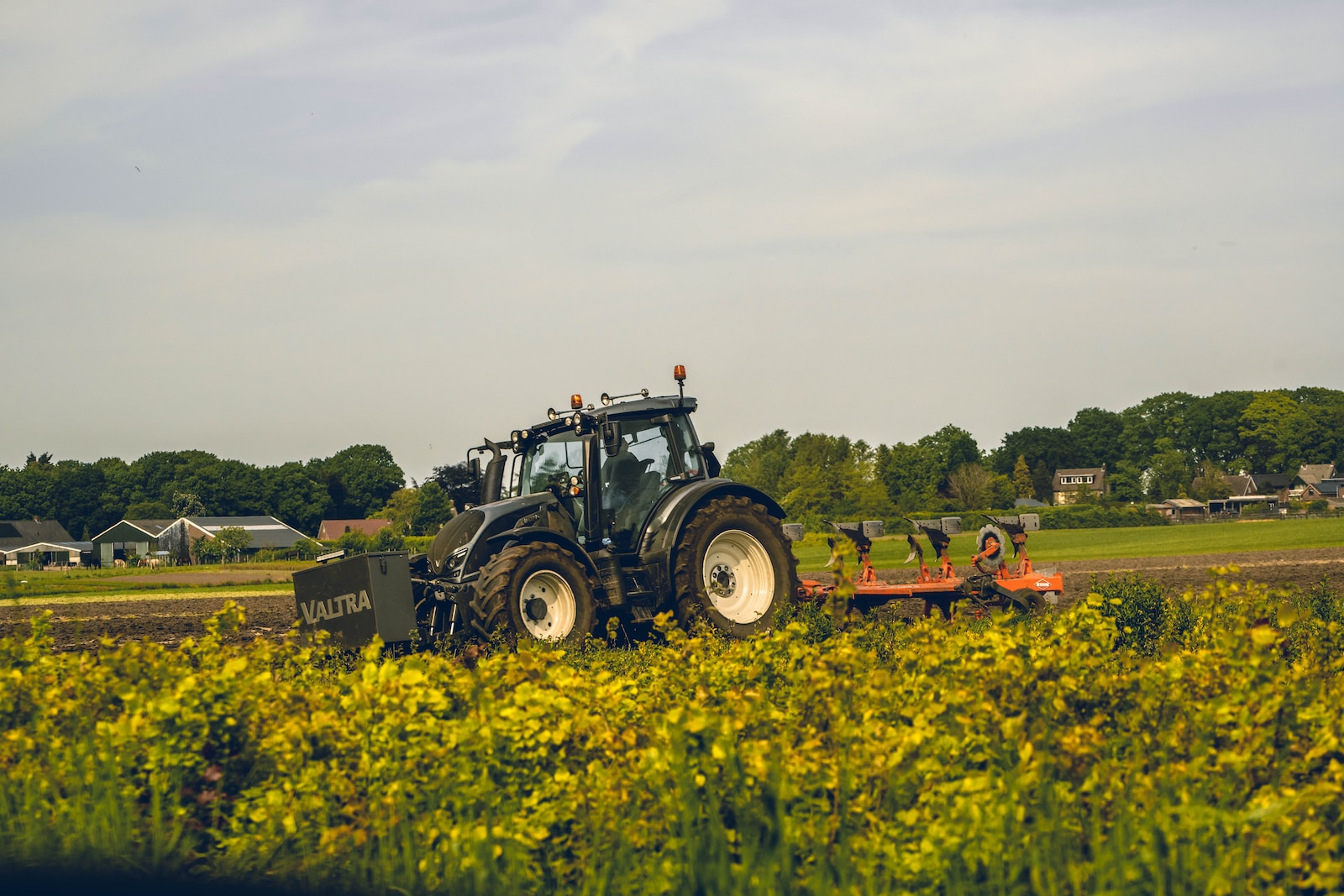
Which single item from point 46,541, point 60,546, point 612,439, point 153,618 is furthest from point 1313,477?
point 46,541

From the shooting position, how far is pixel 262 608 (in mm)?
21547

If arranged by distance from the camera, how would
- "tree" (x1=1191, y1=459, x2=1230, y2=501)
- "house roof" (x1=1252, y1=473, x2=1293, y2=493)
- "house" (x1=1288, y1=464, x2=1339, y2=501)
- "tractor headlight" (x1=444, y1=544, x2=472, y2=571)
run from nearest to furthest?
"tractor headlight" (x1=444, y1=544, x2=472, y2=571)
"tree" (x1=1191, y1=459, x2=1230, y2=501)
"house" (x1=1288, y1=464, x2=1339, y2=501)
"house roof" (x1=1252, y1=473, x2=1293, y2=493)

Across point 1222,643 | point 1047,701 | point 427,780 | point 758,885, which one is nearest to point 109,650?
point 427,780

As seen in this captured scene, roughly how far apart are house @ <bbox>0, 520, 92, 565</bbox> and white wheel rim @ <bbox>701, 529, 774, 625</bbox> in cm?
9783

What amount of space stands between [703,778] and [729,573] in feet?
24.2

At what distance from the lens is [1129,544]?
4088 centimetres

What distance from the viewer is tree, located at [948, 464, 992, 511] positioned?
8125 centimetres

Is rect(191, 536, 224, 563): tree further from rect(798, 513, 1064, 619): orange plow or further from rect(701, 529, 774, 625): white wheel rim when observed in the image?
rect(701, 529, 774, 625): white wheel rim

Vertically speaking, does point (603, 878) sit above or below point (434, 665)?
below

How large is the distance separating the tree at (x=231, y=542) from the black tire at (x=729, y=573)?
6775cm

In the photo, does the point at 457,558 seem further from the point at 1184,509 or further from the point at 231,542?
the point at 1184,509

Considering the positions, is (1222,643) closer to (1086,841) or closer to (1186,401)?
(1086,841)

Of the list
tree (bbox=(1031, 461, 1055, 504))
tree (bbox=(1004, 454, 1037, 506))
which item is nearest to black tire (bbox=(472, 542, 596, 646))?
tree (bbox=(1004, 454, 1037, 506))

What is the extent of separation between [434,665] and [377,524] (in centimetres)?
10481
